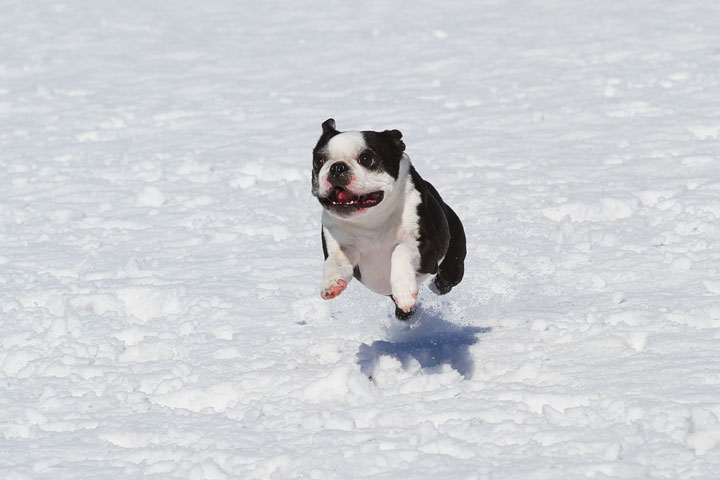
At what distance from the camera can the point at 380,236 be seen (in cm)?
549

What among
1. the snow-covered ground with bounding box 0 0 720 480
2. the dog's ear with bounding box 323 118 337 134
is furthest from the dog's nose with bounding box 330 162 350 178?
the snow-covered ground with bounding box 0 0 720 480

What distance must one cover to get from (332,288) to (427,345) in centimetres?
119

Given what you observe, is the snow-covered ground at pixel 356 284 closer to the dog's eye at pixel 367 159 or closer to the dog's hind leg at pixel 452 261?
the dog's hind leg at pixel 452 261

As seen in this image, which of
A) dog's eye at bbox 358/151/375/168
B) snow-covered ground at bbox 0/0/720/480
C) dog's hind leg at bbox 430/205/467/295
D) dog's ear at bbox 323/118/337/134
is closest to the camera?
snow-covered ground at bbox 0/0/720/480

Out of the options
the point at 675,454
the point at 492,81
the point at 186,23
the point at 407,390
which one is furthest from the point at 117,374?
the point at 186,23

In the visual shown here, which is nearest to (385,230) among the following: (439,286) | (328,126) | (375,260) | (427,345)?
(375,260)

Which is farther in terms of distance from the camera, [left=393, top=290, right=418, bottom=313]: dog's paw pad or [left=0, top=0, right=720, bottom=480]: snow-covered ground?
[left=393, top=290, right=418, bottom=313]: dog's paw pad

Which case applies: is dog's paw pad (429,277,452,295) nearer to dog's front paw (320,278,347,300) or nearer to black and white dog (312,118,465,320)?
black and white dog (312,118,465,320)

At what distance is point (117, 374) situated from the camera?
5.69 meters

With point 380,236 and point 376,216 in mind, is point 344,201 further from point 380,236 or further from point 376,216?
point 380,236

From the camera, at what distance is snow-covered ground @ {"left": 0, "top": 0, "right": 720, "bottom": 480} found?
4629mm

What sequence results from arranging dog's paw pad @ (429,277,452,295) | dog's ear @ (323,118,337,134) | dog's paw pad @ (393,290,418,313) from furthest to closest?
dog's paw pad @ (429,277,452,295)
dog's ear @ (323,118,337,134)
dog's paw pad @ (393,290,418,313)

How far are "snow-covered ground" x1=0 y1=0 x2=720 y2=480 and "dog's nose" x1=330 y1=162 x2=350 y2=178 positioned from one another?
3.46 feet

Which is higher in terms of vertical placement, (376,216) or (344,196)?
(344,196)
